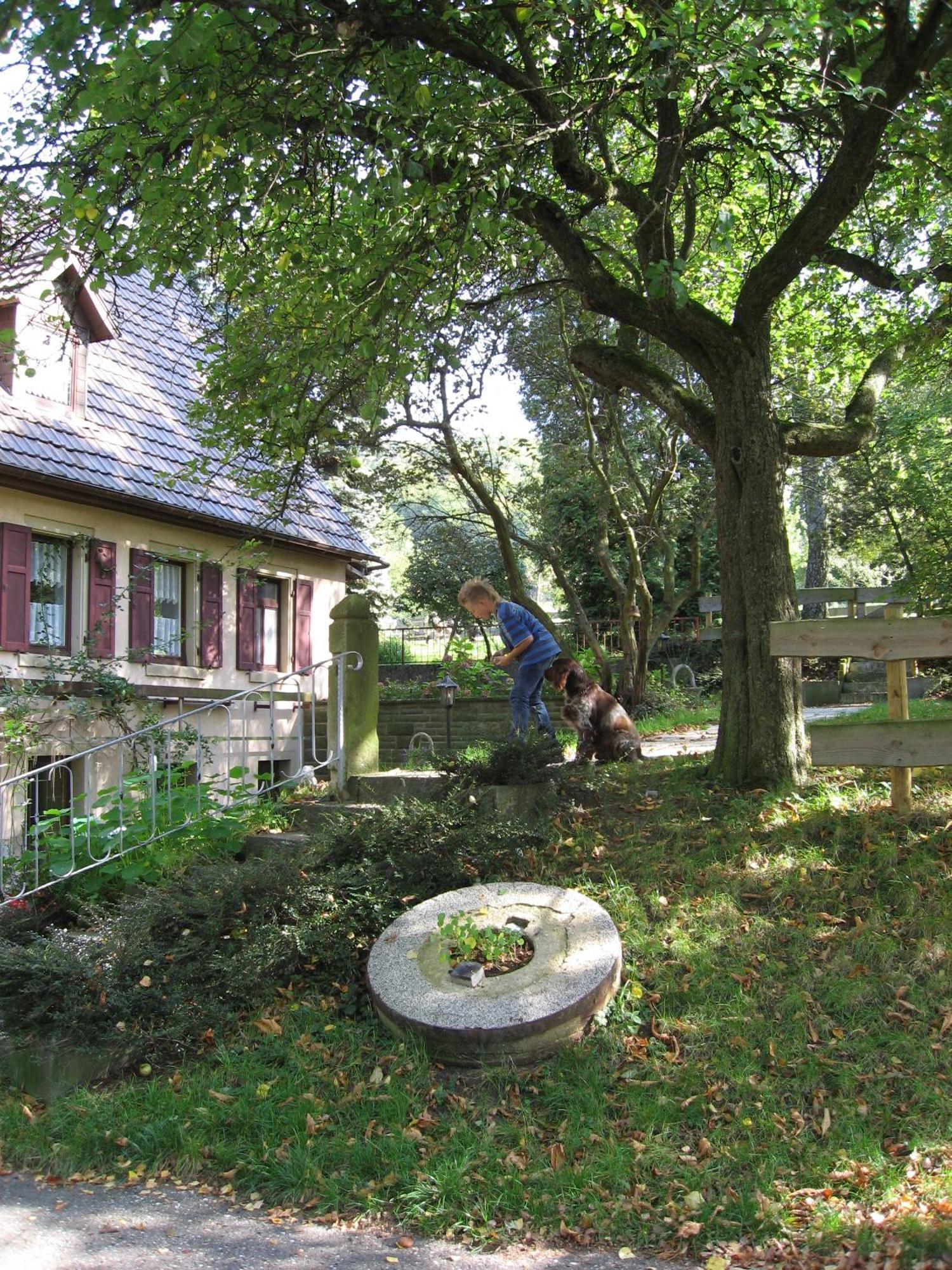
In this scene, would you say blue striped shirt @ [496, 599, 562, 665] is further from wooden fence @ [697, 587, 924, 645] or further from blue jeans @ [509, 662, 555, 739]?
wooden fence @ [697, 587, 924, 645]

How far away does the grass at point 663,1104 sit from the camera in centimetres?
396

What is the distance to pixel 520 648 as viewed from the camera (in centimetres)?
871

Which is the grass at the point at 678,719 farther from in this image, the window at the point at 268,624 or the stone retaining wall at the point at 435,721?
the window at the point at 268,624

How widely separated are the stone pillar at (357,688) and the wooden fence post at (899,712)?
3.99 m

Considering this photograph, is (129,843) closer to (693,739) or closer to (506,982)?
(506,982)

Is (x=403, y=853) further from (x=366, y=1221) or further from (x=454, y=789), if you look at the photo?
(x=366, y=1221)

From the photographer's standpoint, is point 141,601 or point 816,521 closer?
point 141,601

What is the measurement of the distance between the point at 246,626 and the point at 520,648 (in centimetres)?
855

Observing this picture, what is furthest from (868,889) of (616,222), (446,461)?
(446,461)

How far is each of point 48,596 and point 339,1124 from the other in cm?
989

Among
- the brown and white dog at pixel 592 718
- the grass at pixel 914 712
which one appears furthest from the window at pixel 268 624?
the grass at pixel 914 712

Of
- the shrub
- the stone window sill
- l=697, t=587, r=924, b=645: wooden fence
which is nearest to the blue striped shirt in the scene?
the stone window sill

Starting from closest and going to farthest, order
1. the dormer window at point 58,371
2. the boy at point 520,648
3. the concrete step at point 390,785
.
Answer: the concrete step at point 390,785 → the boy at point 520,648 → the dormer window at point 58,371

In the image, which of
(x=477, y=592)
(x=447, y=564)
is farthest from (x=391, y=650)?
(x=477, y=592)
